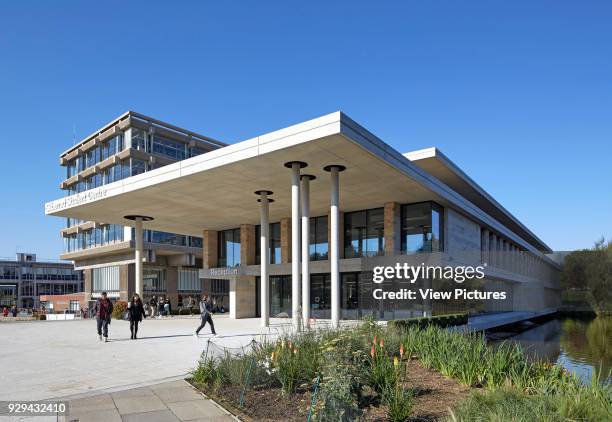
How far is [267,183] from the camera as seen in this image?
75.4 feet

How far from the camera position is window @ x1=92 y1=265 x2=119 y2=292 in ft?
196

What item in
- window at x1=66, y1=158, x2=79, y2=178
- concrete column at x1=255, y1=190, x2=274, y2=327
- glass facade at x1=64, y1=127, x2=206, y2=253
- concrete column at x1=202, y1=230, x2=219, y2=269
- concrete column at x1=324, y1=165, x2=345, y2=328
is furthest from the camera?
window at x1=66, y1=158, x2=79, y2=178

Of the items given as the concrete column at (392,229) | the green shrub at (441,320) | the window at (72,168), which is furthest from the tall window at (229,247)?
the window at (72,168)

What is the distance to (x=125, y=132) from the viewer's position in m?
59.3

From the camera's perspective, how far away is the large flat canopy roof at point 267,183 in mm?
17531

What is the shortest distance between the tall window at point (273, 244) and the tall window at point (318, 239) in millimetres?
2840

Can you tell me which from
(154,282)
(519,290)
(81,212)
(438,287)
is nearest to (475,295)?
(438,287)

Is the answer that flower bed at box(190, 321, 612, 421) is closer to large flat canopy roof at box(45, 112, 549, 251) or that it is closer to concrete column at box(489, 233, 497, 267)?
large flat canopy roof at box(45, 112, 549, 251)

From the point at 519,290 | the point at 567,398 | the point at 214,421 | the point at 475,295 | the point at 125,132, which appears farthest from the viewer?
the point at 125,132

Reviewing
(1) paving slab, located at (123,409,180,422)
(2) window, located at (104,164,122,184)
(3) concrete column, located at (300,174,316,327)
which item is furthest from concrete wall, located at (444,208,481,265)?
(2) window, located at (104,164,122,184)

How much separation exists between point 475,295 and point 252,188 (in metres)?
17.6

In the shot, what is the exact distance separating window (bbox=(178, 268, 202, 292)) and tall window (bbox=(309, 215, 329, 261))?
121ft

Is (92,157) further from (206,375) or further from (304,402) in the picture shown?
(304,402)

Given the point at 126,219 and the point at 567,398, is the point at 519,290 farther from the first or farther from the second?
the point at 567,398
